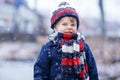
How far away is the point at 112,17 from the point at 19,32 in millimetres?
2797

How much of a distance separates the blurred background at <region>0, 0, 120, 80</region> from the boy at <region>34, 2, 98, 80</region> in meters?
6.11

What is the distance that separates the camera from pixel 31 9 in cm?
1451

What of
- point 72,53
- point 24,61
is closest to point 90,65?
point 72,53

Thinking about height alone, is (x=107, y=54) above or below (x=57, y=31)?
below

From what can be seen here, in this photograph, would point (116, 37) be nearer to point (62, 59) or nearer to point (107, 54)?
point (107, 54)

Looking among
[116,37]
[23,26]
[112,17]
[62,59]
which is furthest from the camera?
[23,26]

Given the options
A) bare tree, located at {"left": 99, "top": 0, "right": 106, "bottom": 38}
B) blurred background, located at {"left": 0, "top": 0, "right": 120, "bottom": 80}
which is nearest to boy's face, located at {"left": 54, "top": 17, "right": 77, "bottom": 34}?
blurred background, located at {"left": 0, "top": 0, "right": 120, "bottom": 80}

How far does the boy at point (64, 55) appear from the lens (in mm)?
3832

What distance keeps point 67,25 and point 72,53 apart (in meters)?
0.24

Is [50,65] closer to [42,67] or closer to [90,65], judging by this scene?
[42,67]

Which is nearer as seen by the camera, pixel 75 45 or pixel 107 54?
pixel 75 45

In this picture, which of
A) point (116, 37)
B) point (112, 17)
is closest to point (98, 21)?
point (112, 17)

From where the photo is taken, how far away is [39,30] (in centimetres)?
1402

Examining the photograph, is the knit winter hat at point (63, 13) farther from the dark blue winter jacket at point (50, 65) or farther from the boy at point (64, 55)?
the dark blue winter jacket at point (50, 65)
